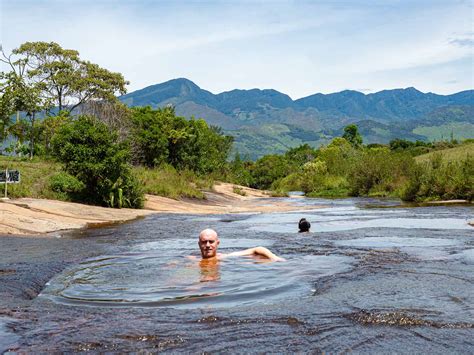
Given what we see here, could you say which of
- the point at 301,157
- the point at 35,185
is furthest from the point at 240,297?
the point at 301,157

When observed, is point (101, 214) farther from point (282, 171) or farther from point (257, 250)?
point (282, 171)

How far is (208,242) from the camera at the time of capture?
9.77m

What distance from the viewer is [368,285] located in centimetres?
778

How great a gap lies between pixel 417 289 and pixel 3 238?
427 inches

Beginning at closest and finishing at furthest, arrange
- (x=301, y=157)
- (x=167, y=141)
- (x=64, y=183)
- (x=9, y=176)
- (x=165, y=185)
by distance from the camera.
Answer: (x=9, y=176) → (x=64, y=183) → (x=165, y=185) → (x=167, y=141) → (x=301, y=157)

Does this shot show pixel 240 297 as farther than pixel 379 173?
No

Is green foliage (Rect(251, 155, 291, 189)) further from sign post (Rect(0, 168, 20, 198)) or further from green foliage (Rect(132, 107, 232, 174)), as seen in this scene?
sign post (Rect(0, 168, 20, 198))

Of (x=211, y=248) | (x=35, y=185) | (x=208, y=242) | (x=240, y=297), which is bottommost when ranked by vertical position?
(x=240, y=297)

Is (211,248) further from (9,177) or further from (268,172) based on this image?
(268,172)

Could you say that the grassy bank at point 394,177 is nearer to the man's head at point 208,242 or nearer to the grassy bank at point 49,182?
the grassy bank at point 49,182

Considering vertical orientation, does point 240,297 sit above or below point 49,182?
below

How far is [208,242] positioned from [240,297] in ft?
8.29

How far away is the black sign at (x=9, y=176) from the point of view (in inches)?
815

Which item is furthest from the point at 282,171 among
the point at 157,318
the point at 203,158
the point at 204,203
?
the point at 157,318
